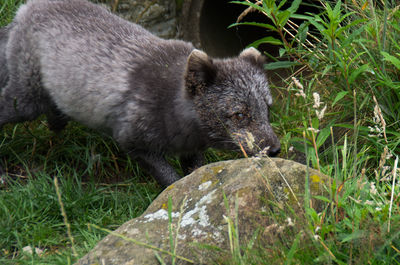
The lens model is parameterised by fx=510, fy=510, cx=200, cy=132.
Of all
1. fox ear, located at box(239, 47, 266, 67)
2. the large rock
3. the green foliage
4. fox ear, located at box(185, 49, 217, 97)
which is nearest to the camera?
the green foliage

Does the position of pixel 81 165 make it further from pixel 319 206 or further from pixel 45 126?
pixel 319 206

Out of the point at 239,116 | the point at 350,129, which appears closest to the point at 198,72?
the point at 239,116

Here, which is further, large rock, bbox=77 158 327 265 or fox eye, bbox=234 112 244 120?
fox eye, bbox=234 112 244 120

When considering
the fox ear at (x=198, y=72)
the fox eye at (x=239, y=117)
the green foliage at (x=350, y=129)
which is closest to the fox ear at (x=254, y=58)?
the green foliage at (x=350, y=129)

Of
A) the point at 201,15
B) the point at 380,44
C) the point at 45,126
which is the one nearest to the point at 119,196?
the point at 45,126

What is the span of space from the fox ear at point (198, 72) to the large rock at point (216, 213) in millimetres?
Answer: 1095

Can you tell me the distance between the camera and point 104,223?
3.90 m

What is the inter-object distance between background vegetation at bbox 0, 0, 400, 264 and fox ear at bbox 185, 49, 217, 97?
424 millimetres

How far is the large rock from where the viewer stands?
2.37 meters

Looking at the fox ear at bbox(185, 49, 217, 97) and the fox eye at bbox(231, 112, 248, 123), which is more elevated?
Answer: the fox ear at bbox(185, 49, 217, 97)

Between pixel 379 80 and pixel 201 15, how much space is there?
11.7ft

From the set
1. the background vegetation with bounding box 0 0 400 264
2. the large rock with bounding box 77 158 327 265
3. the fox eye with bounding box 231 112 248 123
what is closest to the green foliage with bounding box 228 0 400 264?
the background vegetation with bounding box 0 0 400 264

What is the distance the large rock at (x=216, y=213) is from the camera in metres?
2.37

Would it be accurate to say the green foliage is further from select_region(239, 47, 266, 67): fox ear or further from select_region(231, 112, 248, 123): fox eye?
select_region(231, 112, 248, 123): fox eye
